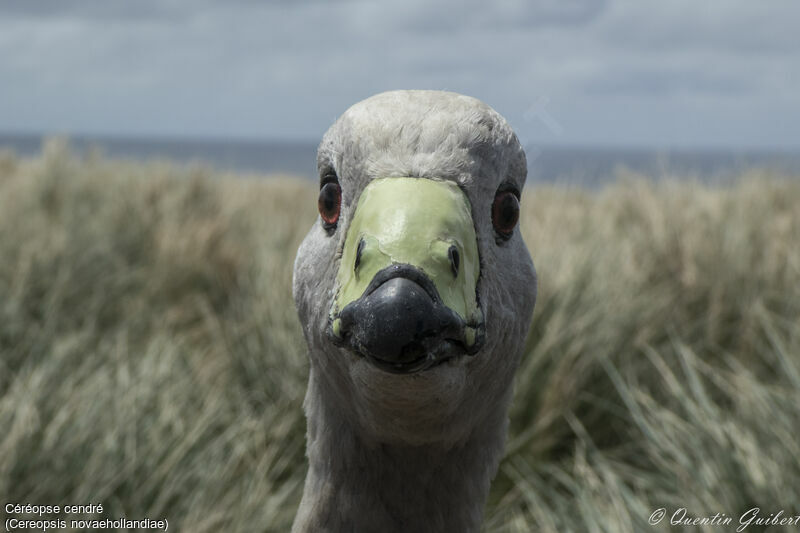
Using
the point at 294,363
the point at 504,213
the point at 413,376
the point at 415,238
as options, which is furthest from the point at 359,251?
the point at 294,363

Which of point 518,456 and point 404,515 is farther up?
point 404,515

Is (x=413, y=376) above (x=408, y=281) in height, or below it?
below

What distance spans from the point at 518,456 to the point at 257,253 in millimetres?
2470

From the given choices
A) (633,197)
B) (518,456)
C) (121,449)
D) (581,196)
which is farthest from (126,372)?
(581,196)

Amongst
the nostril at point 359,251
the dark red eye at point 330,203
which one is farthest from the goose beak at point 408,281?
the dark red eye at point 330,203

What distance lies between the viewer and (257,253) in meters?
5.36

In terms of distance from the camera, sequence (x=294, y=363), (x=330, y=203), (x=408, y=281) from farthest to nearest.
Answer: (x=294, y=363)
(x=330, y=203)
(x=408, y=281)

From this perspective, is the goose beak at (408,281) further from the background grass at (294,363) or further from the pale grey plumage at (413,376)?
the background grass at (294,363)

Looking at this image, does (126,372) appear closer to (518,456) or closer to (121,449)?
(121,449)

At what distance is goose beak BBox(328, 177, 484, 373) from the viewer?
3.91 feet

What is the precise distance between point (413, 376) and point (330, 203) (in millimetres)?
490

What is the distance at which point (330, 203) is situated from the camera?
1619mm

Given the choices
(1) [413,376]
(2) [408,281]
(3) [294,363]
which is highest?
(2) [408,281]

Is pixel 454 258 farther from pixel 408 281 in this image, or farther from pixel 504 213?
pixel 504 213
